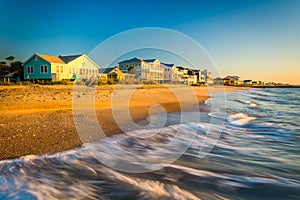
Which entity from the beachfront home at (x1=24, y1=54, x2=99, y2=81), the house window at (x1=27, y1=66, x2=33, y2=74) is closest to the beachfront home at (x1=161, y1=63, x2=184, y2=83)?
the beachfront home at (x1=24, y1=54, x2=99, y2=81)

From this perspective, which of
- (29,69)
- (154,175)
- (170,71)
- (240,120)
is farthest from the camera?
(29,69)

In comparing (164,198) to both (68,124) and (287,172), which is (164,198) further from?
(68,124)

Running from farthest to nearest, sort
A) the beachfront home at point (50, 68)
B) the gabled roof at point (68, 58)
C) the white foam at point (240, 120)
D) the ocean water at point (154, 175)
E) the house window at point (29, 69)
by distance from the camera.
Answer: the gabled roof at point (68, 58)
the house window at point (29, 69)
the beachfront home at point (50, 68)
the white foam at point (240, 120)
the ocean water at point (154, 175)

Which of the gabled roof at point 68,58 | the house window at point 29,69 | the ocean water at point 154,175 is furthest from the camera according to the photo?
the gabled roof at point 68,58

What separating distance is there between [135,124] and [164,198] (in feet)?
→ 12.7

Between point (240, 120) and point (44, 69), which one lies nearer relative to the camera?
point (240, 120)

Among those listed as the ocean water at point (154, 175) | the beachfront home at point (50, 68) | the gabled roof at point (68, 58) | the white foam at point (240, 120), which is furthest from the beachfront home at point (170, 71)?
the gabled roof at point (68, 58)

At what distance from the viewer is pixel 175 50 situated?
4895mm

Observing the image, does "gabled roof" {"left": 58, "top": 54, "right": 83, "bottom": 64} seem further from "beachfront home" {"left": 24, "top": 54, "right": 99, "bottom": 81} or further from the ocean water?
the ocean water

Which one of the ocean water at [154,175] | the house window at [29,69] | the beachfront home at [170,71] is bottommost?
the ocean water at [154,175]

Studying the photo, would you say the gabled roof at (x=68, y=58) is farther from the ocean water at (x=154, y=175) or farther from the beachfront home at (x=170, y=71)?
the ocean water at (x=154, y=175)

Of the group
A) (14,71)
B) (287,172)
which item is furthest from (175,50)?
(14,71)

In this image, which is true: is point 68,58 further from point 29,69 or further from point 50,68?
point 29,69

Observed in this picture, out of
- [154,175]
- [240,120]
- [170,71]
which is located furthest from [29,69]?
[154,175]
